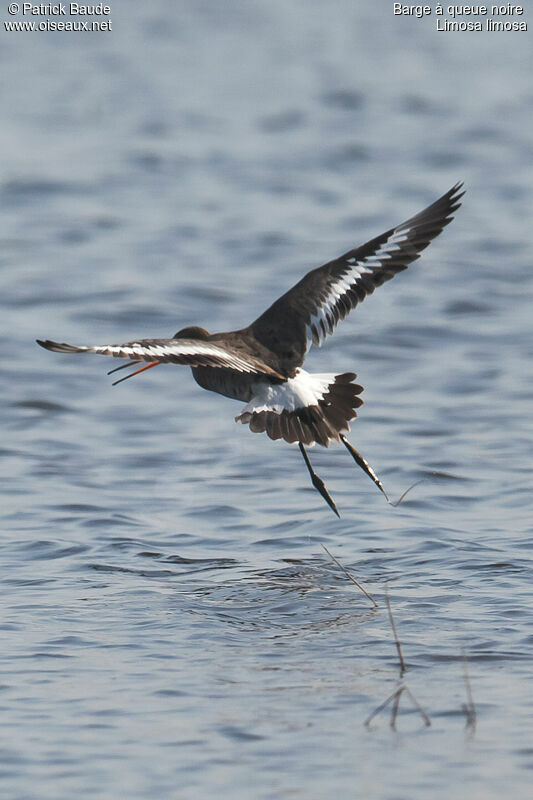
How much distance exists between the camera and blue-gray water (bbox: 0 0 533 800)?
482 cm

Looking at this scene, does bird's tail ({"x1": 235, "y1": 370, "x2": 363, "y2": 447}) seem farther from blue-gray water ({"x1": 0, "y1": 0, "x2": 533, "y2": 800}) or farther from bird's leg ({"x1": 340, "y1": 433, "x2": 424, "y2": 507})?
blue-gray water ({"x1": 0, "y1": 0, "x2": 533, "y2": 800})

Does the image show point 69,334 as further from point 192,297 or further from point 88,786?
point 88,786

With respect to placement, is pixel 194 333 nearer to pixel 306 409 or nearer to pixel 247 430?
pixel 306 409

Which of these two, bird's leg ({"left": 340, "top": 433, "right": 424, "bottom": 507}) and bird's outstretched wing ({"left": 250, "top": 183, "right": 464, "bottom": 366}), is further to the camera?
bird's outstretched wing ({"left": 250, "top": 183, "right": 464, "bottom": 366})

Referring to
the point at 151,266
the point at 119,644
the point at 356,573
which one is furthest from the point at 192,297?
the point at 119,644

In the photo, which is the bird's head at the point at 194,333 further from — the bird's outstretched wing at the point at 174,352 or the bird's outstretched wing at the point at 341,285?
the bird's outstretched wing at the point at 174,352

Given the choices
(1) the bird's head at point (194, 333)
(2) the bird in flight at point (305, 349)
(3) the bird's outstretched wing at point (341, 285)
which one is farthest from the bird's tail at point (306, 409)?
(1) the bird's head at point (194, 333)

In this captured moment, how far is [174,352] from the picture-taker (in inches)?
246

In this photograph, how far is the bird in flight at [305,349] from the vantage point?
7020 millimetres

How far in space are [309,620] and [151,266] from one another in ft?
23.6

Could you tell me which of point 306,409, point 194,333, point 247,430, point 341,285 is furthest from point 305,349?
point 247,430

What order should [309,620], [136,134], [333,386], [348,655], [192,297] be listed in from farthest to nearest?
[136,134], [192,297], [333,386], [309,620], [348,655]

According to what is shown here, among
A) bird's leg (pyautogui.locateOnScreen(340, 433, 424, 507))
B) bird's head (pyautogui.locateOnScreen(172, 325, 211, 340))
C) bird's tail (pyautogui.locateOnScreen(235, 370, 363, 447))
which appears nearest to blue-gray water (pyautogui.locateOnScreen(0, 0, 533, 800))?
bird's leg (pyautogui.locateOnScreen(340, 433, 424, 507))

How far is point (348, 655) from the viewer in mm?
5512
